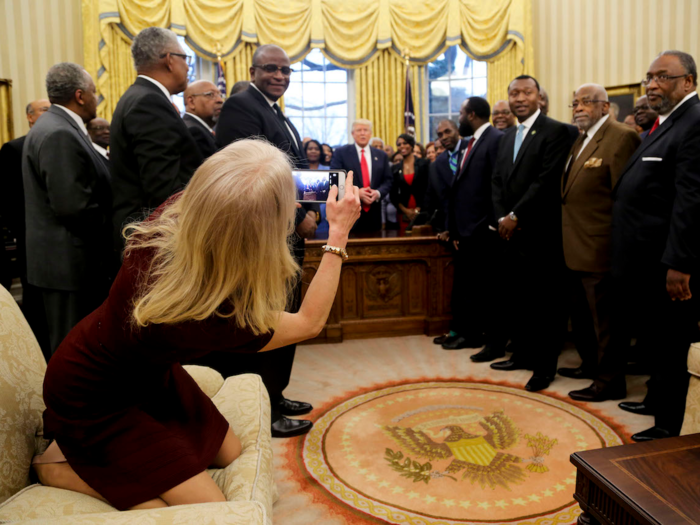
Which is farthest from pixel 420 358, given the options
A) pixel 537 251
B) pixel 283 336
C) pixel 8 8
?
pixel 8 8

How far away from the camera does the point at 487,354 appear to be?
12.8 feet

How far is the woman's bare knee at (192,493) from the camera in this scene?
4.19ft

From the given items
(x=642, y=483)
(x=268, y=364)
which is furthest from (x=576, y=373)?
(x=642, y=483)

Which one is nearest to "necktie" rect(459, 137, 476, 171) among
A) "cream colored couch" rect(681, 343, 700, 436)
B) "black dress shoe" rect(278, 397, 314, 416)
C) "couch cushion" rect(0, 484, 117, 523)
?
"black dress shoe" rect(278, 397, 314, 416)

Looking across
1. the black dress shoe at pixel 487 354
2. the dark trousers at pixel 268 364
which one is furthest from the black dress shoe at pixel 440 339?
the dark trousers at pixel 268 364

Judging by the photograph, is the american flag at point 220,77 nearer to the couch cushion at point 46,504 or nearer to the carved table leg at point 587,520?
the couch cushion at point 46,504

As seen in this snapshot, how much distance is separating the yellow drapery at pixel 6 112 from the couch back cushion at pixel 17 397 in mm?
6326

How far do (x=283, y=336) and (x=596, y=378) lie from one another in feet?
8.14

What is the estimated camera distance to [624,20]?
7.61 meters

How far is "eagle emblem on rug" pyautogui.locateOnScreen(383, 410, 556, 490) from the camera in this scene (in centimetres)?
234

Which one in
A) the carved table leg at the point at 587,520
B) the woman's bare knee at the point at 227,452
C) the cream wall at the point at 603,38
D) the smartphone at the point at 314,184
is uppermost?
the cream wall at the point at 603,38

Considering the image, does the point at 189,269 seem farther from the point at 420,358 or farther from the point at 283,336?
the point at 420,358

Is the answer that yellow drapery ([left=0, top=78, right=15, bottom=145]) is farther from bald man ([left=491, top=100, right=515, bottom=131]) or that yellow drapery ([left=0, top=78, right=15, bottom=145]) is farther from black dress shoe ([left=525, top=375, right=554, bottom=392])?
black dress shoe ([left=525, top=375, right=554, bottom=392])

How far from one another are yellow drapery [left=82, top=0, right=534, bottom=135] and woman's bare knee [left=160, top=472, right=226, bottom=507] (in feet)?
23.1
